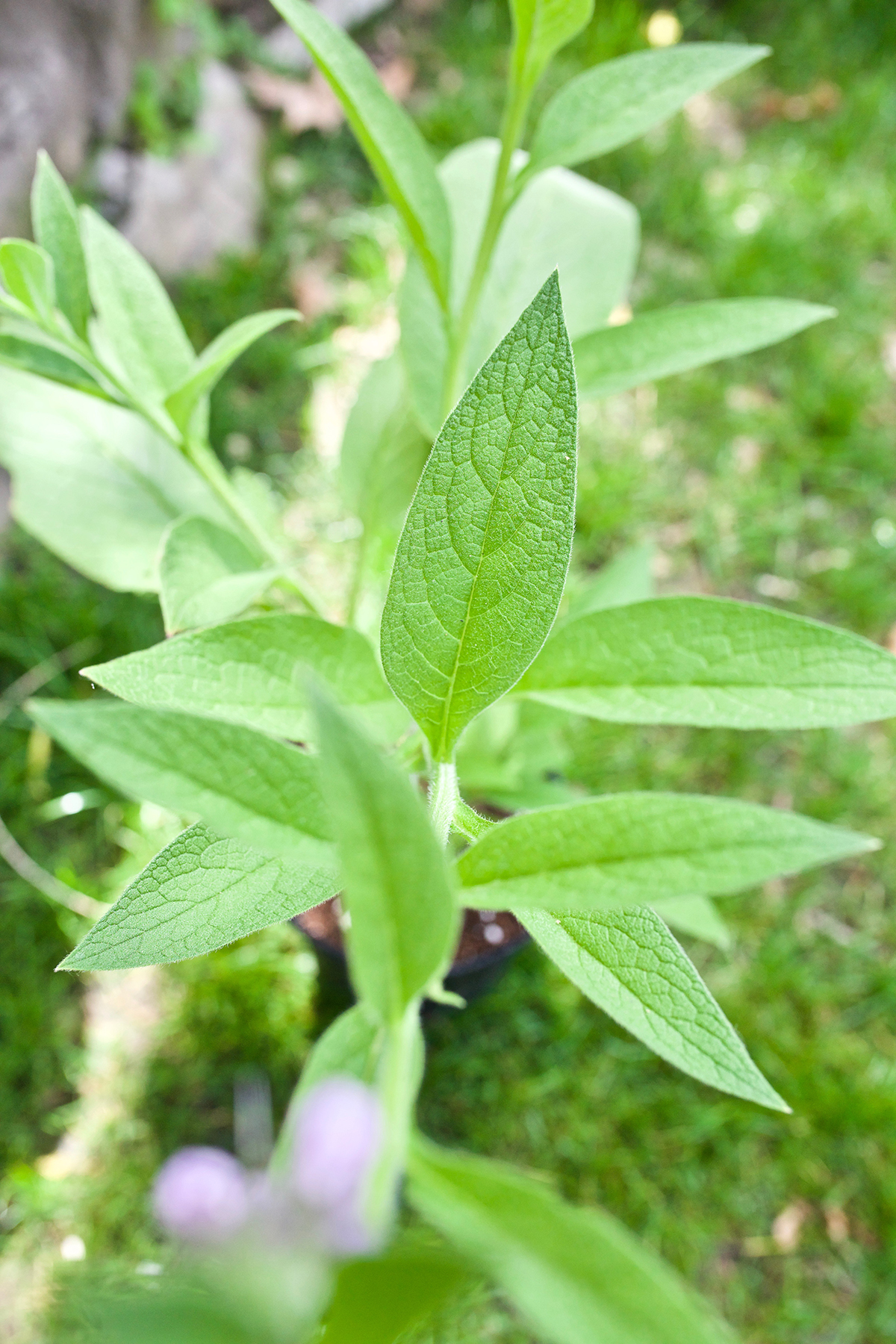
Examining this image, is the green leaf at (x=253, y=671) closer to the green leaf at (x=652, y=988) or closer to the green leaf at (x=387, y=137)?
the green leaf at (x=652, y=988)

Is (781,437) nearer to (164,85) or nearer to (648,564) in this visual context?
(648,564)

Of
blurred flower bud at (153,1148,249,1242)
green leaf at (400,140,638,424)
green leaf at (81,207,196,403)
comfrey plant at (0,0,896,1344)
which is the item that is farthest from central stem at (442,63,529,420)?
blurred flower bud at (153,1148,249,1242)

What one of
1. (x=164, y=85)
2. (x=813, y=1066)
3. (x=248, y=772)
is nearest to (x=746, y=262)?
(x=164, y=85)

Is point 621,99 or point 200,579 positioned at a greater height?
point 621,99

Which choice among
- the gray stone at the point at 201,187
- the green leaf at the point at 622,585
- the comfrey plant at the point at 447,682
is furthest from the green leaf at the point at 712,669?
the gray stone at the point at 201,187

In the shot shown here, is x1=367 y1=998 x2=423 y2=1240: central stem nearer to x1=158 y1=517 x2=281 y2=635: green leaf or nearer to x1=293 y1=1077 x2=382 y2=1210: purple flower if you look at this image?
x1=293 y1=1077 x2=382 y2=1210: purple flower

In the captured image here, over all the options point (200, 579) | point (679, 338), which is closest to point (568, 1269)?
point (200, 579)

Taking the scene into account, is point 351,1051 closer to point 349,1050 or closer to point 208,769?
point 349,1050
